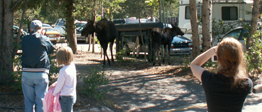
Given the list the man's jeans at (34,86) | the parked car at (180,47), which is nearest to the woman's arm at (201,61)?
the man's jeans at (34,86)

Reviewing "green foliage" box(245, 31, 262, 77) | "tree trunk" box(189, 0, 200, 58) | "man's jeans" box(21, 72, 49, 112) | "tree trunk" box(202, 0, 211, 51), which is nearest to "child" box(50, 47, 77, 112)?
"man's jeans" box(21, 72, 49, 112)

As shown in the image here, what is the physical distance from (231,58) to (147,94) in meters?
5.49

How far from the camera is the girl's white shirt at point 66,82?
4.26m

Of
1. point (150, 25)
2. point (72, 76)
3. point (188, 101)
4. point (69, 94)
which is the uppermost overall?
point (150, 25)

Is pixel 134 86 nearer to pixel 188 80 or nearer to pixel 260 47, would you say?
pixel 188 80

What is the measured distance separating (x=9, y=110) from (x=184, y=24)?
17.3 meters

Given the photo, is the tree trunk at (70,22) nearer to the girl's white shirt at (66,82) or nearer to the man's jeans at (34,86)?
the man's jeans at (34,86)

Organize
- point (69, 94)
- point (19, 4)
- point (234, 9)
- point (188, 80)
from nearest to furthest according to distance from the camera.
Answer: point (69, 94) < point (19, 4) < point (188, 80) < point (234, 9)

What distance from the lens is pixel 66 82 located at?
4285 millimetres

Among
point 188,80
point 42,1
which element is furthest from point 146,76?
point 42,1

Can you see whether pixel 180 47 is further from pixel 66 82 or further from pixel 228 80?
pixel 228 80

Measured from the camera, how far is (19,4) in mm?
7188

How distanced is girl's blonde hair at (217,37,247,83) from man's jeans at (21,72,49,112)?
3.28 meters

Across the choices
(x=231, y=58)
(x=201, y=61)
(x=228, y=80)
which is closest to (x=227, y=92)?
(x=228, y=80)
